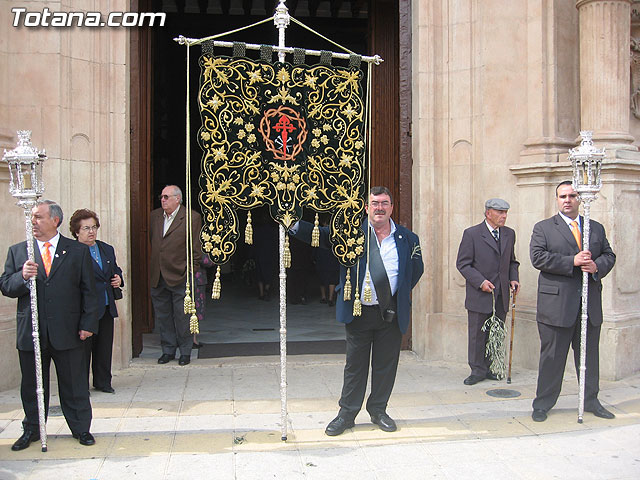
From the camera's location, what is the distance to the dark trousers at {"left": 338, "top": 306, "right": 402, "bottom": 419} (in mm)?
5371

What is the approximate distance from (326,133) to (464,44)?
11.4 ft

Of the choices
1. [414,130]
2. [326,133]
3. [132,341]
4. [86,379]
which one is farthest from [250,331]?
[326,133]

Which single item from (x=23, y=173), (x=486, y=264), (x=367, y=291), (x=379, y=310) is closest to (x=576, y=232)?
(x=486, y=264)

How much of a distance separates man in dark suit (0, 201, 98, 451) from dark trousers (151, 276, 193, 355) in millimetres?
2563

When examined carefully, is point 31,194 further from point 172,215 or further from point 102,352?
point 172,215

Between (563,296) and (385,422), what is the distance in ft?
5.97

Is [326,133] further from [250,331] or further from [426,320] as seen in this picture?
[250,331]

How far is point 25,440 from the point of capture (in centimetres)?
509

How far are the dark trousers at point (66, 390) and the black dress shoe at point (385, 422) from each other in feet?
7.26

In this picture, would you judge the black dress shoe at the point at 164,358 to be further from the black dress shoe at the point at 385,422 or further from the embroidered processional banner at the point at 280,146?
the embroidered processional banner at the point at 280,146

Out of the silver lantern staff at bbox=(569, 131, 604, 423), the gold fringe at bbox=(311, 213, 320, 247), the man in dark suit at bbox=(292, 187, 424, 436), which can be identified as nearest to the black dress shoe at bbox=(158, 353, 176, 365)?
the man in dark suit at bbox=(292, 187, 424, 436)

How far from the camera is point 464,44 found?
795cm

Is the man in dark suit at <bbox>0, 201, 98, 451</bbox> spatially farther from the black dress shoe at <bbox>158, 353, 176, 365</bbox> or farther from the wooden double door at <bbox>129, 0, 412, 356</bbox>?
the wooden double door at <bbox>129, 0, 412, 356</bbox>

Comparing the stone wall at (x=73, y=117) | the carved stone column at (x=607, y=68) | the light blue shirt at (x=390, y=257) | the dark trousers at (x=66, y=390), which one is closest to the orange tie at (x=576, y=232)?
the light blue shirt at (x=390, y=257)
